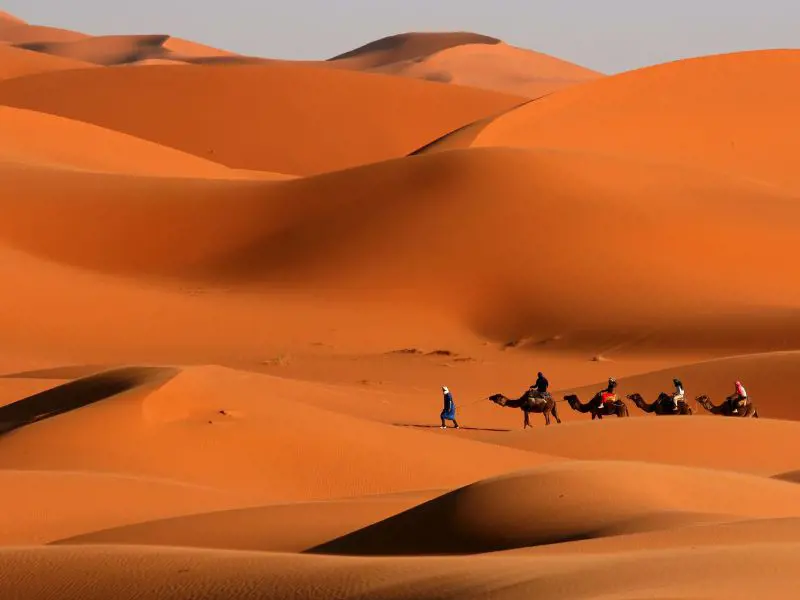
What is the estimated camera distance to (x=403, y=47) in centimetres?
16650

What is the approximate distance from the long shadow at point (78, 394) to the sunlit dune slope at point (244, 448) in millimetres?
594

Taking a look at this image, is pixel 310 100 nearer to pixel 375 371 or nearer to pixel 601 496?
pixel 375 371

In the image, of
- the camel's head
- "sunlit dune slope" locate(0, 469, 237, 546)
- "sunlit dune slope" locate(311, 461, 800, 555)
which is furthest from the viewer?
the camel's head

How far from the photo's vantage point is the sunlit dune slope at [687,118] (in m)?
59.0

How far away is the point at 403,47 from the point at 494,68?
553 inches

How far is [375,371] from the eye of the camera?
100 feet

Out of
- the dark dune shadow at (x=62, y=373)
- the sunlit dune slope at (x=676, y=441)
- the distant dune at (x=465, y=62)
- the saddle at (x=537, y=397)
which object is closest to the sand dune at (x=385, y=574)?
the sunlit dune slope at (x=676, y=441)

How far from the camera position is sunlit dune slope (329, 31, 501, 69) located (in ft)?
529

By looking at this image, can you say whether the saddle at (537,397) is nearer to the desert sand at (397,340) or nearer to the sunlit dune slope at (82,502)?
the desert sand at (397,340)

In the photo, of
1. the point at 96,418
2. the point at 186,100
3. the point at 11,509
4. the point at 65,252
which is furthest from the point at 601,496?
the point at 186,100

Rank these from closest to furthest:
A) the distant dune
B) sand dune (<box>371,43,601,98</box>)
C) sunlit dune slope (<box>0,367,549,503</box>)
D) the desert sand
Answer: the desert sand < sunlit dune slope (<box>0,367,549,503</box>) < sand dune (<box>371,43,601,98</box>) < the distant dune

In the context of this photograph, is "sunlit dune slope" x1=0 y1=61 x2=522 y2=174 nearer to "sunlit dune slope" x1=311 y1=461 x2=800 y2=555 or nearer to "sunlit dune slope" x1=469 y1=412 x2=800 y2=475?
"sunlit dune slope" x1=469 y1=412 x2=800 y2=475

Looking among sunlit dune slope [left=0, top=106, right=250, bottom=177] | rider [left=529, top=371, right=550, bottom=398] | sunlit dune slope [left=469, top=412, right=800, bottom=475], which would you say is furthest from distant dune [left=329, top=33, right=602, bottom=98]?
sunlit dune slope [left=469, top=412, right=800, bottom=475]

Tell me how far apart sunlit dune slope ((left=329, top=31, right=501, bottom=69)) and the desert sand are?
256 ft
